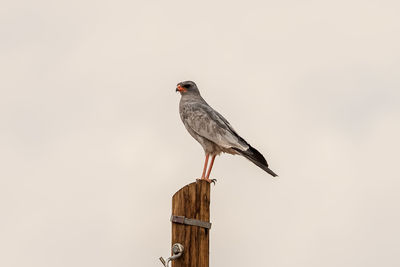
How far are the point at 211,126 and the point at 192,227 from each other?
12.2ft

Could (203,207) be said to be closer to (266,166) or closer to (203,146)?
(266,166)

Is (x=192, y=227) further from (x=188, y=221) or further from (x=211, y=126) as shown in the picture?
(x=211, y=126)

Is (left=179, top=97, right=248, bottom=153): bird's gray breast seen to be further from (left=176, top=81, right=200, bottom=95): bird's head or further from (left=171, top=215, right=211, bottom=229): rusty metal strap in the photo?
(left=171, top=215, right=211, bottom=229): rusty metal strap

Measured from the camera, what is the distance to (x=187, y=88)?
1169 cm

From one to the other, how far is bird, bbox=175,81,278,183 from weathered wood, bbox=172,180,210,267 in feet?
7.78

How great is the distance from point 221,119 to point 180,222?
396 centimetres

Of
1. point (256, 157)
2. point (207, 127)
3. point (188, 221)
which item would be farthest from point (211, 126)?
point (188, 221)

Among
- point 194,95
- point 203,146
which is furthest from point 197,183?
point 194,95

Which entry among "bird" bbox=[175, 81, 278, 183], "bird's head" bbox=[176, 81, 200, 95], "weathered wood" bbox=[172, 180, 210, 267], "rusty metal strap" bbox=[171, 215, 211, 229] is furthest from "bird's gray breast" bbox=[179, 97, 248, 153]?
"rusty metal strap" bbox=[171, 215, 211, 229]

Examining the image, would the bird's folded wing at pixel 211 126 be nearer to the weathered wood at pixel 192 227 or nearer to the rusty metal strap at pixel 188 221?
the weathered wood at pixel 192 227

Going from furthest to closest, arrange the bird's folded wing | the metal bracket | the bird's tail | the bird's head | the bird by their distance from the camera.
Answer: the bird's head → the bird's folded wing → the bird → the bird's tail → the metal bracket

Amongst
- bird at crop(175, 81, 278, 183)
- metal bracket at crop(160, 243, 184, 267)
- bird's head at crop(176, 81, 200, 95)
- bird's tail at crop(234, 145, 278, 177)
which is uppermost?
bird's head at crop(176, 81, 200, 95)

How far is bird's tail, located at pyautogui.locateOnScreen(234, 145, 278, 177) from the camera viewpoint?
9447 mm

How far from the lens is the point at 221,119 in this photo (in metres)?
10.9
